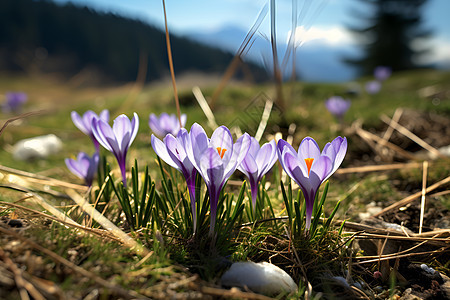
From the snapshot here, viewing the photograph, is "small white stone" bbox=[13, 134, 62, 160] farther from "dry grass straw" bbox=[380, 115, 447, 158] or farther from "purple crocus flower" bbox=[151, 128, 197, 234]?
"dry grass straw" bbox=[380, 115, 447, 158]

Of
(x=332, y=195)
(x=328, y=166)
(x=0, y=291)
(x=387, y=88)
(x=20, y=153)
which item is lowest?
(x=20, y=153)

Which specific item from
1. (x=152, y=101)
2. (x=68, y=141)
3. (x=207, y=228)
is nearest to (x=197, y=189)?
(x=207, y=228)

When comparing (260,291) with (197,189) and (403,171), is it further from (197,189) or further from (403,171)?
(403,171)

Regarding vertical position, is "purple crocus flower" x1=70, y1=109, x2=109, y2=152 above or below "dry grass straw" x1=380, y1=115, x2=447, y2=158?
below

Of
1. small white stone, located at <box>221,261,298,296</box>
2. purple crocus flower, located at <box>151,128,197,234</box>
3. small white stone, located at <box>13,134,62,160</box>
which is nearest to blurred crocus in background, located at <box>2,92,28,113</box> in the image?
small white stone, located at <box>13,134,62,160</box>

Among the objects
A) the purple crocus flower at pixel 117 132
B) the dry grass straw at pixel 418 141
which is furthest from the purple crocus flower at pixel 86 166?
the dry grass straw at pixel 418 141
